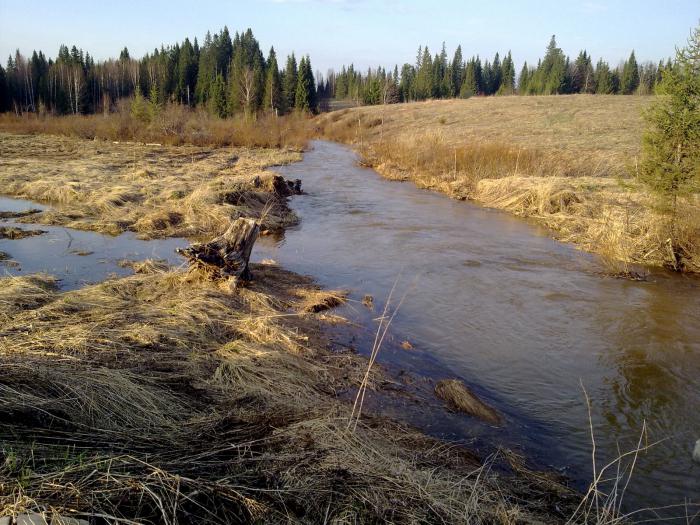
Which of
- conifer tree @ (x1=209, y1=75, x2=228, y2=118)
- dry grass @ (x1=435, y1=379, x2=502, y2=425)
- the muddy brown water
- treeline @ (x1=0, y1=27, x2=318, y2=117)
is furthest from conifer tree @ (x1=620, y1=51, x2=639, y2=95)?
dry grass @ (x1=435, y1=379, x2=502, y2=425)

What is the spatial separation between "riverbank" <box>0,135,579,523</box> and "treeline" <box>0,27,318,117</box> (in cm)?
4802

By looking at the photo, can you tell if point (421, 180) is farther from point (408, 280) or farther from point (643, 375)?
point (643, 375)

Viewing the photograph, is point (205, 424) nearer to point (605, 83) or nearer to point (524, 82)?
point (605, 83)

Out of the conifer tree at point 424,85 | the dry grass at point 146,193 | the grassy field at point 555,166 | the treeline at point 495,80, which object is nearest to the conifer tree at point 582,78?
the treeline at point 495,80

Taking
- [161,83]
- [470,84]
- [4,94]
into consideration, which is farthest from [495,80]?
[4,94]

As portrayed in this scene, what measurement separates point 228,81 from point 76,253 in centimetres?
5596

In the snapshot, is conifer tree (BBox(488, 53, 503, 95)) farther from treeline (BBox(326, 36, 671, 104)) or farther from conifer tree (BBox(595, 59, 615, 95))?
conifer tree (BBox(595, 59, 615, 95))

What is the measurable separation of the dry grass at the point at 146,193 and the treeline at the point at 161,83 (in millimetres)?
31342

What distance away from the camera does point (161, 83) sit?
204ft

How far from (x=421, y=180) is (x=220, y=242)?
52.5 ft

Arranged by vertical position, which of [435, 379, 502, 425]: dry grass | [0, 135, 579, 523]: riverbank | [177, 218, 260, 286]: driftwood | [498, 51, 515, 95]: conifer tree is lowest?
[435, 379, 502, 425]: dry grass

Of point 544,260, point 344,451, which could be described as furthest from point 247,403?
point 544,260

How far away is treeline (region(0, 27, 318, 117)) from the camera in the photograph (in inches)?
2202

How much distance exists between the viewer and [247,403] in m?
4.34
